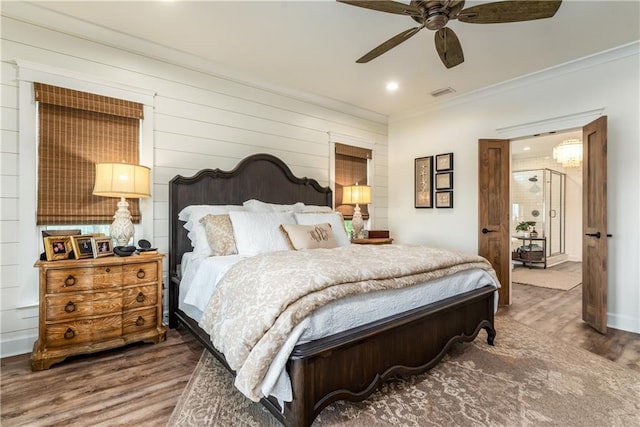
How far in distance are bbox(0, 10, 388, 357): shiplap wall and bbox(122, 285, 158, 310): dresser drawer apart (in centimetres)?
59

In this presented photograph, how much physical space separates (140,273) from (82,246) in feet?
1.56

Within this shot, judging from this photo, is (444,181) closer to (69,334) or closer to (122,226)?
(122,226)

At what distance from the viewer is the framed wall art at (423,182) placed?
4.83 metres

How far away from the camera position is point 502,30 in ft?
9.34

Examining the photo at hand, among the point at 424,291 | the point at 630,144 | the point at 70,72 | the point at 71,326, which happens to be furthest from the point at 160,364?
the point at 630,144

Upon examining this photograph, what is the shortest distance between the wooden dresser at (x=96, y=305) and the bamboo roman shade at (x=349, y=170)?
2777 mm

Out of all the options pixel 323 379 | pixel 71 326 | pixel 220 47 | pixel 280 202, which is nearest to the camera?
pixel 323 379

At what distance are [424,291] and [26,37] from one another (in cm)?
375

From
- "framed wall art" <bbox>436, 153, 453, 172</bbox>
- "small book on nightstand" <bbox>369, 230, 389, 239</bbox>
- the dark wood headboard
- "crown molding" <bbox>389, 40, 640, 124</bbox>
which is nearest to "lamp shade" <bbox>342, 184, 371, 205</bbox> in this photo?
the dark wood headboard

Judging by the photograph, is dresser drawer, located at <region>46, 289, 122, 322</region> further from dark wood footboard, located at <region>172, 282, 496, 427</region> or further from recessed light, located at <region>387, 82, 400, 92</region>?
recessed light, located at <region>387, 82, 400, 92</region>

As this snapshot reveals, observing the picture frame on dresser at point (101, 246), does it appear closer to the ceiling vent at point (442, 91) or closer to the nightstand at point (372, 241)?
the nightstand at point (372, 241)

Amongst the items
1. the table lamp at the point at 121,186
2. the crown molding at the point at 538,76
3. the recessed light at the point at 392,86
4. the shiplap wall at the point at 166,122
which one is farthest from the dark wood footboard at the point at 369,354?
the crown molding at the point at 538,76

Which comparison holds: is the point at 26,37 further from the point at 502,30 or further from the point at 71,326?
the point at 502,30

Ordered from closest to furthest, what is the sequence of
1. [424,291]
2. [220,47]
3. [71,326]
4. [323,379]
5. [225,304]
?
[323,379], [225,304], [424,291], [71,326], [220,47]
